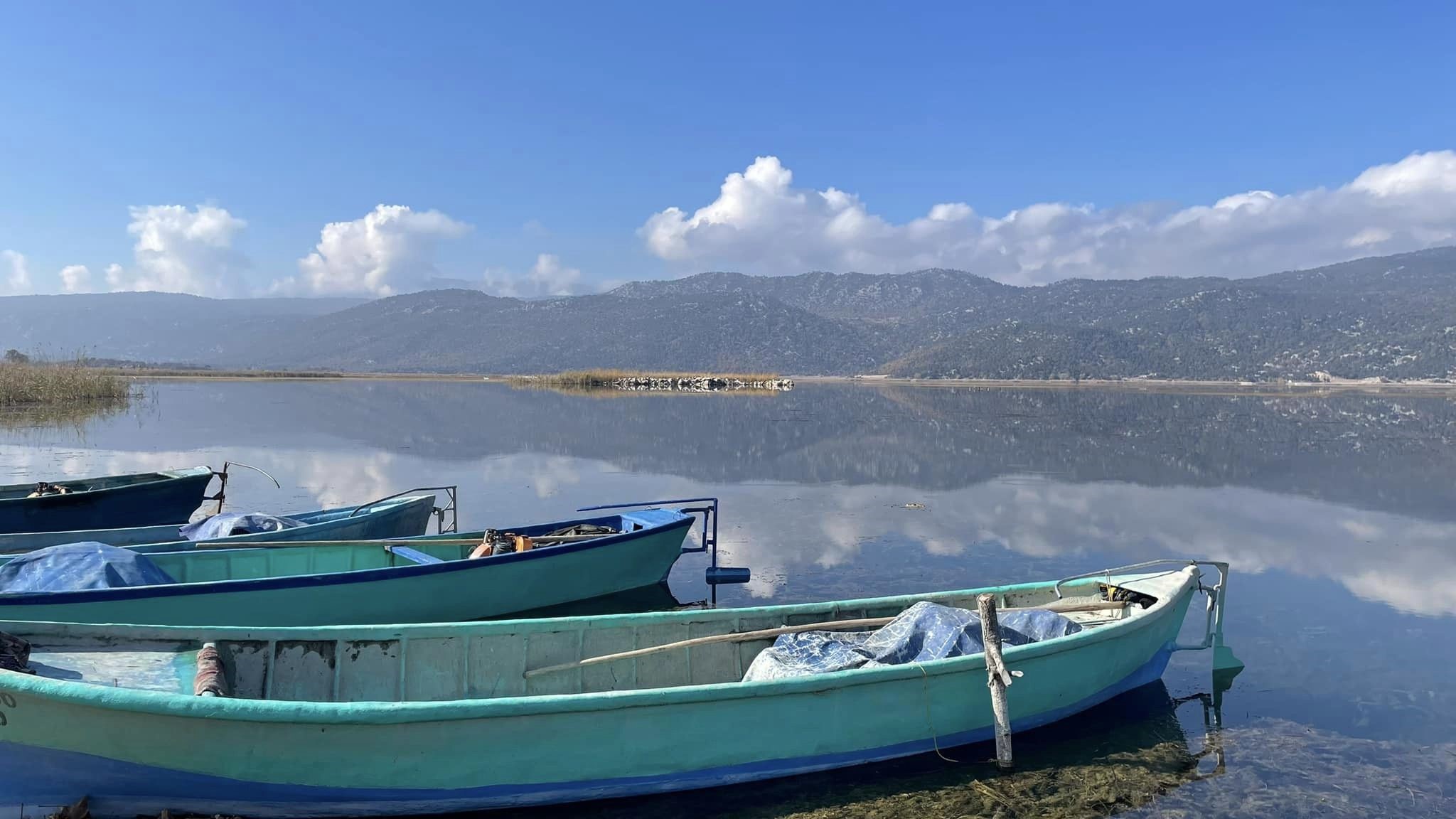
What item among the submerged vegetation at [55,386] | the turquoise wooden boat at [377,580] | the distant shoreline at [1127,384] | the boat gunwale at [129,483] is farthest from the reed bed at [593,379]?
the turquoise wooden boat at [377,580]

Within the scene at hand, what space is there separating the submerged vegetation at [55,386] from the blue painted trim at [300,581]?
42.5 metres

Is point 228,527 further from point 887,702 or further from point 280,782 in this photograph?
point 887,702

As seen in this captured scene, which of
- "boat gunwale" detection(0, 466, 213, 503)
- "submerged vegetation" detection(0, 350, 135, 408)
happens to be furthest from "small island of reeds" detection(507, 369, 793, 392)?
"boat gunwale" detection(0, 466, 213, 503)

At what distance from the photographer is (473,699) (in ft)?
21.4

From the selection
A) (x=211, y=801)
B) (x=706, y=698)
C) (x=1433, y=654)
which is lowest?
(x=1433, y=654)

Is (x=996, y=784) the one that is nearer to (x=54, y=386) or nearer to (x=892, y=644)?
(x=892, y=644)

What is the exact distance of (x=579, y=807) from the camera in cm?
636

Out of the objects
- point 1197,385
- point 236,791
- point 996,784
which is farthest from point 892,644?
point 1197,385

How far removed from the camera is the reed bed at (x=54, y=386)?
138 feet

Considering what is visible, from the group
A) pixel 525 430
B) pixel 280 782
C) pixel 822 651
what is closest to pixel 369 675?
pixel 280 782

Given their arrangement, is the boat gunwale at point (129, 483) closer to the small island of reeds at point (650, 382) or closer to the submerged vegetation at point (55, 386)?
the submerged vegetation at point (55, 386)

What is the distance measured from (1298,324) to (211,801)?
587ft

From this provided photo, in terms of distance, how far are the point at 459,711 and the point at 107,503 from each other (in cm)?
1236

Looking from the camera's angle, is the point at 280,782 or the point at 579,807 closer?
the point at 280,782
